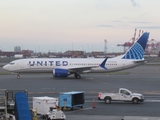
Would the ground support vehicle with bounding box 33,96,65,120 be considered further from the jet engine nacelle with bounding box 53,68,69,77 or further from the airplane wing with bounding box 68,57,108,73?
the airplane wing with bounding box 68,57,108,73

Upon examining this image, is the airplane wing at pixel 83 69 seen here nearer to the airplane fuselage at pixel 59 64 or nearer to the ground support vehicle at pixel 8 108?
the airplane fuselage at pixel 59 64

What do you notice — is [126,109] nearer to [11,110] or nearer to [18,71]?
[11,110]

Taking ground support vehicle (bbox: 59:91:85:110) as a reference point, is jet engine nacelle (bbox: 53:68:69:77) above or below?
above

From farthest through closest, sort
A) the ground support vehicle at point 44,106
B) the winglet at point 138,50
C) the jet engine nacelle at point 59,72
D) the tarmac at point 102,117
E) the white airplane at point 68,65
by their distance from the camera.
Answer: the winglet at point 138,50, the white airplane at point 68,65, the jet engine nacelle at point 59,72, the ground support vehicle at point 44,106, the tarmac at point 102,117

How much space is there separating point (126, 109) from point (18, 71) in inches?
1204

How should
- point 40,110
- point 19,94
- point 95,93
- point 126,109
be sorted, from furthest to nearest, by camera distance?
point 95,93 < point 126,109 < point 40,110 < point 19,94

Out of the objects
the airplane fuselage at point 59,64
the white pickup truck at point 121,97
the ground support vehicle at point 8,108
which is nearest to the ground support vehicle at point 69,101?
the white pickup truck at point 121,97

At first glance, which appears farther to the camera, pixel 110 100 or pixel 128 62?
pixel 128 62

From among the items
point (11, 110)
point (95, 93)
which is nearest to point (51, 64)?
point (95, 93)

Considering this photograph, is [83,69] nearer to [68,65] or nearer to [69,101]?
[68,65]

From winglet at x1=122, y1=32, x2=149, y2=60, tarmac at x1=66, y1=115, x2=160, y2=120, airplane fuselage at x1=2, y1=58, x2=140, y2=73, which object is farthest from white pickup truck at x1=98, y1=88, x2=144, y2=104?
winglet at x1=122, y1=32, x2=149, y2=60

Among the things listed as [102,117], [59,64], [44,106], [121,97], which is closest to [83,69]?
[59,64]

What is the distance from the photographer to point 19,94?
22.4 meters

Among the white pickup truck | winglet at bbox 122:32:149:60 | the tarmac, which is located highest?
winglet at bbox 122:32:149:60
